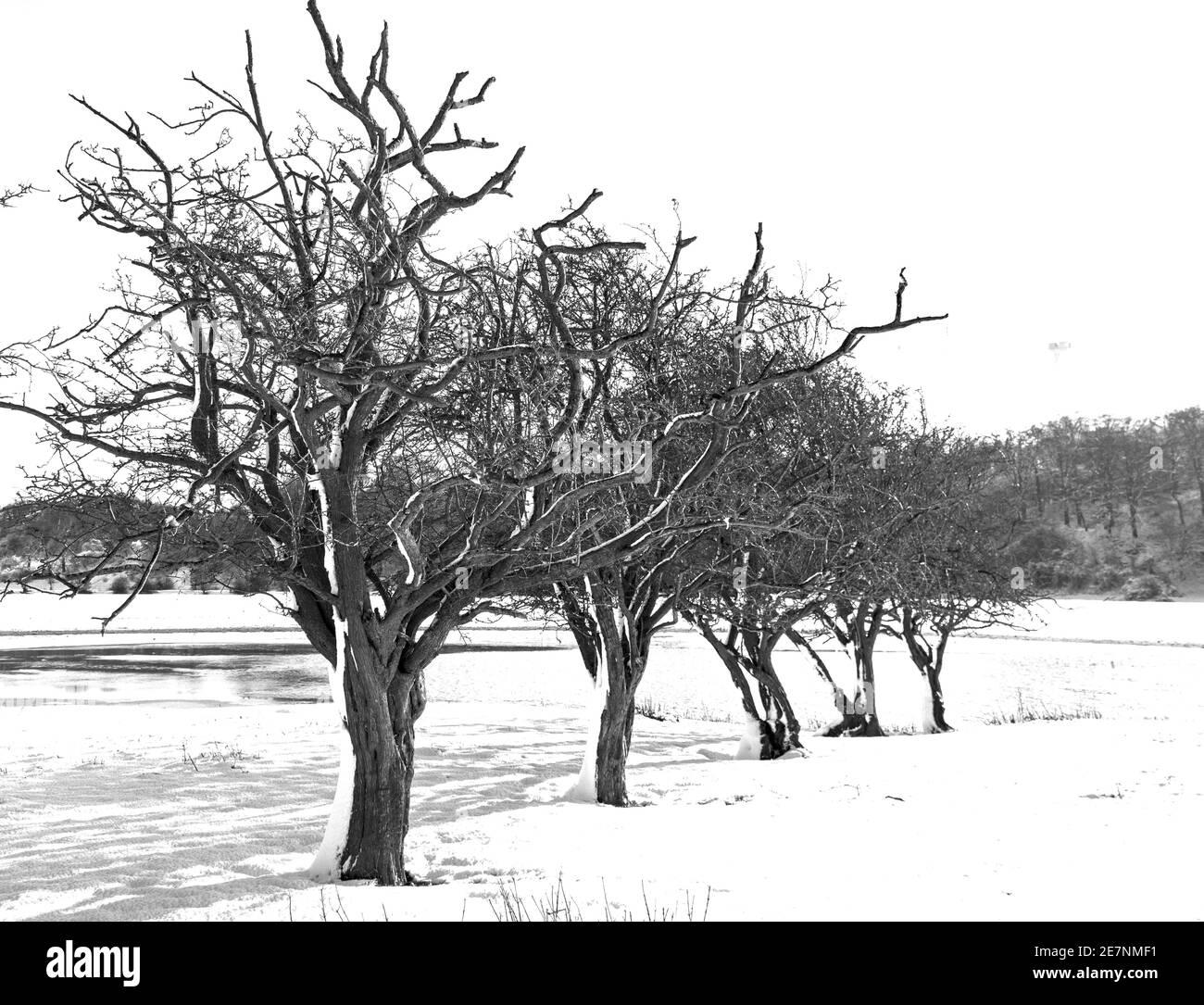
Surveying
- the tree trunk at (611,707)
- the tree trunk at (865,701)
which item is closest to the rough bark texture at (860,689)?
the tree trunk at (865,701)

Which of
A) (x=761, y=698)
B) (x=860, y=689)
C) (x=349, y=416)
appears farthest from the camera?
(x=860, y=689)

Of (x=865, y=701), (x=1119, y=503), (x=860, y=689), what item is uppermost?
(x=1119, y=503)

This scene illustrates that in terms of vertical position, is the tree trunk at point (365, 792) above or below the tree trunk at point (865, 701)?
above

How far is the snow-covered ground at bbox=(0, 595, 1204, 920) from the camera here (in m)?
6.41

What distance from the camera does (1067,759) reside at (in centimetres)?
1268

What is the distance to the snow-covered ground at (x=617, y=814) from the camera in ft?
21.0

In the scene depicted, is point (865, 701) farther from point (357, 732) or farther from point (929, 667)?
point (357, 732)

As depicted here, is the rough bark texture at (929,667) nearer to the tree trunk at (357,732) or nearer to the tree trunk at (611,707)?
the tree trunk at (611,707)

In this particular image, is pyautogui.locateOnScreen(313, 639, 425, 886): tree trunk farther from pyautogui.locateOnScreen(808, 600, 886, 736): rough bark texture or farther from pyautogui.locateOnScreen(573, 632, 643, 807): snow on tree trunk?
pyautogui.locateOnScreen(808, 600, 886, 736): rough bark texture

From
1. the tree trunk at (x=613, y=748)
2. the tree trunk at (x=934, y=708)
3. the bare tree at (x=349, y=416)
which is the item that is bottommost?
the tree trunk at (x=934, y=708)

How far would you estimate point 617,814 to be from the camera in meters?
10.2

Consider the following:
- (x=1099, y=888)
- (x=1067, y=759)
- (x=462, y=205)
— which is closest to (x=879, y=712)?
(x=1067, y=759)

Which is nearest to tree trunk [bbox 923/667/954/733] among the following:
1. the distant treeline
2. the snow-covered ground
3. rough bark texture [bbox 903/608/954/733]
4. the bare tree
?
rough bark texture [bbox 903/608/954/733]

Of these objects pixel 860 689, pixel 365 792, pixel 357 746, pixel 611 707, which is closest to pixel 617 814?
pixel 611 707
